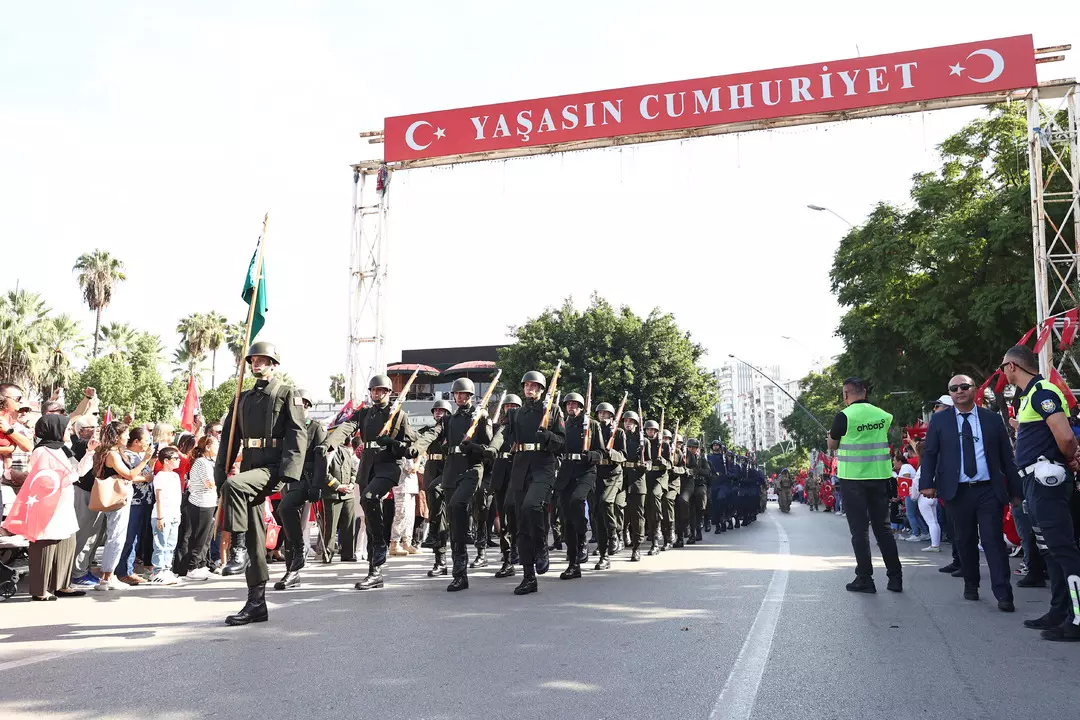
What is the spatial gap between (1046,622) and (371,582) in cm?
580

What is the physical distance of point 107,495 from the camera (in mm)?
9000

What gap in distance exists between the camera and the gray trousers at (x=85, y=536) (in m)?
9.33

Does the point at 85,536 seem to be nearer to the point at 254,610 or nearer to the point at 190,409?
the point at 254,610

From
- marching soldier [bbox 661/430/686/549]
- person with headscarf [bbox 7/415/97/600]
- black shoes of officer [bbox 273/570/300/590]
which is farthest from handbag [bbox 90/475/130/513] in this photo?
marching soldier [bbox 661/430/686/549]

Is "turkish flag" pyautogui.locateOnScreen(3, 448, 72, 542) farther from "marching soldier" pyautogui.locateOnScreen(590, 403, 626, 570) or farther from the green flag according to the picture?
"marching soldier" pyautogui.locateOnScreen(590, 403, 626, 570)

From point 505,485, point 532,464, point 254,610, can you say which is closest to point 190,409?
point 505,485

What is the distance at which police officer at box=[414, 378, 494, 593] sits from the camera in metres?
8.64

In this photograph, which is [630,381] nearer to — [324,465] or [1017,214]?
[1017,214]

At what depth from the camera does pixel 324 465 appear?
28.9 feet

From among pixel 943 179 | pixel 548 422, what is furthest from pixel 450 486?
pixel 943 179

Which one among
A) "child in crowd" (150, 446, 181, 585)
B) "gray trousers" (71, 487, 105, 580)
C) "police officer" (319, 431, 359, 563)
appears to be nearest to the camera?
"gray trousers" (71, 487, 105, 580)

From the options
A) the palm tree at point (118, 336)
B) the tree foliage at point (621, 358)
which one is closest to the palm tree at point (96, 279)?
the palm tree at point (118, 336)

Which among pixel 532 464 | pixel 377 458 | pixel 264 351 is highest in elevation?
pixel 264 351

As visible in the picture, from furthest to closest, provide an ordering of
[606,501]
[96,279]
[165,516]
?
1. [96,279]
2. [606,501]
3. [165,516]
